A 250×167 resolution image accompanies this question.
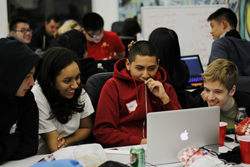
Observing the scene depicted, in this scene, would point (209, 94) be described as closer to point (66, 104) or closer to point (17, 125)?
point (66, 104)

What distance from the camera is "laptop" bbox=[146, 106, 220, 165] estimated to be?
1296mm

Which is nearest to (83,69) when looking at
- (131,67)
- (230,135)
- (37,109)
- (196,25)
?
(131,67)

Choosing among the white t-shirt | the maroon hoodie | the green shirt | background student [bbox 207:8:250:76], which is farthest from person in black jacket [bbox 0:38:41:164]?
background student [bbox 207:8:250:76]

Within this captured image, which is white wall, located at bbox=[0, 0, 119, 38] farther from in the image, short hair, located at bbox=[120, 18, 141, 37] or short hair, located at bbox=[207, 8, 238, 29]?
short hair, located at bbox=[207, 8, 238, 29]

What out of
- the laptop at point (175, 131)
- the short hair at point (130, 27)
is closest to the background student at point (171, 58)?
the laptop at point (175, 131)

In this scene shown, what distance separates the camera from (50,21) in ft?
17.9

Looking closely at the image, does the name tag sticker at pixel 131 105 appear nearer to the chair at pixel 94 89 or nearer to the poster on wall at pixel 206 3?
the chair at pixel 94 89

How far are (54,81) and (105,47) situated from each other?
2318mm

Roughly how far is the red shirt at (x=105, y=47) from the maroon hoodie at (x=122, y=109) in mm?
1997

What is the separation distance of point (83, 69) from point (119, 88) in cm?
88

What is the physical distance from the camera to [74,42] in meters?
2.73

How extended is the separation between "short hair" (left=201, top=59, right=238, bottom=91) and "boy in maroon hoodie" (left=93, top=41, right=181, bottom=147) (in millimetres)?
315

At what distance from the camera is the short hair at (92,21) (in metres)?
3.63

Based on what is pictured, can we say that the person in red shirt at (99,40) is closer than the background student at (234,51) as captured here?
No
